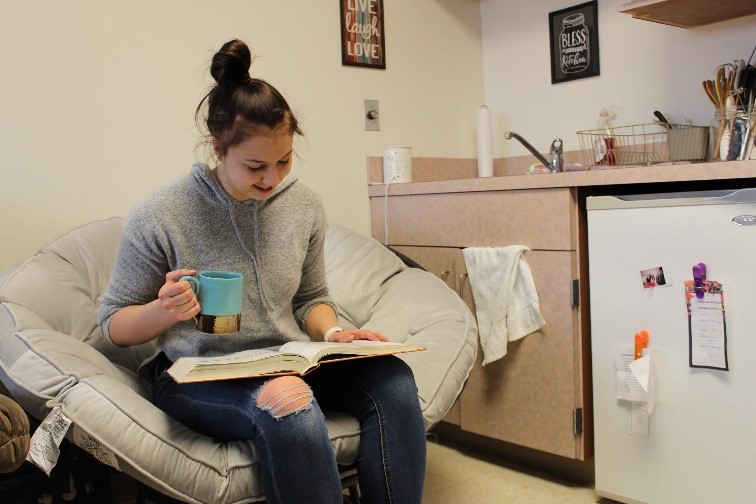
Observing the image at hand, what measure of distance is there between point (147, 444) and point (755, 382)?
1.27 metres

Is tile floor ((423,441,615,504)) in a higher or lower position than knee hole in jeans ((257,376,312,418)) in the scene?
lower

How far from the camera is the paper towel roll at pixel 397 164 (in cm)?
258

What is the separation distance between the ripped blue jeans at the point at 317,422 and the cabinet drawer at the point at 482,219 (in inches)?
31.0

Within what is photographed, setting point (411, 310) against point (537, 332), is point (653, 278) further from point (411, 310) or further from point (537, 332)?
point (411, 310)

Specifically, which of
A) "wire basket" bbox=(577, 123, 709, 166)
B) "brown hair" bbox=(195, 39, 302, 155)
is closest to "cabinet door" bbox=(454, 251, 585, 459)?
"wire basket" bbox=(577, 123, 709, 166)

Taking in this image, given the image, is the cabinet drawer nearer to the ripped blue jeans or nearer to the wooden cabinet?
the wooden cabinet

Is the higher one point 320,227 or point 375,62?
point 375,62

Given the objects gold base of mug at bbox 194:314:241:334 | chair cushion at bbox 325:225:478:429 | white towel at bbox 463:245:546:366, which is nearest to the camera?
gold base of mug at bbox 194:314:241:334

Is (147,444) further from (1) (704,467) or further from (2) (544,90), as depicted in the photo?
(2) (544,90)

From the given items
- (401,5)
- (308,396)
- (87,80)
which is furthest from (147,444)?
(401,5)

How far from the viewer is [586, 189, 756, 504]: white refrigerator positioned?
1.67 metres

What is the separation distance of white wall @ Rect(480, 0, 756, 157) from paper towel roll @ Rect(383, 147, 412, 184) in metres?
0.50

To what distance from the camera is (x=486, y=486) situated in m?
2.14

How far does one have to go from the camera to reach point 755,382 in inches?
65.1
